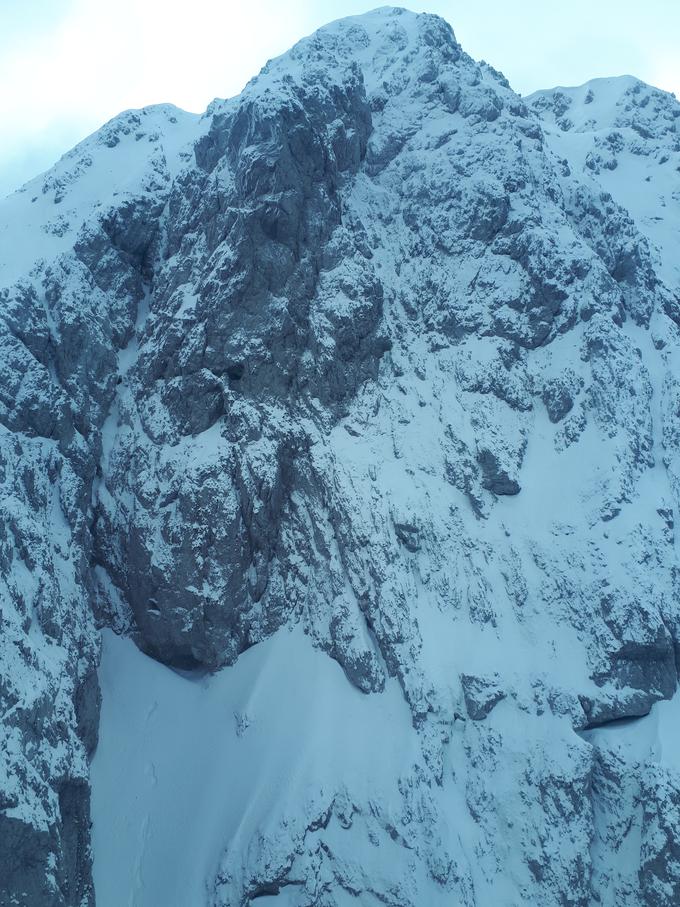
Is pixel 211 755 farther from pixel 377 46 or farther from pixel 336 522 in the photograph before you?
pixel 377 46

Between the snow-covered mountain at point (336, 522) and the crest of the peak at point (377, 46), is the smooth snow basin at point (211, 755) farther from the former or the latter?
the crest of the peak at point (377, 46)

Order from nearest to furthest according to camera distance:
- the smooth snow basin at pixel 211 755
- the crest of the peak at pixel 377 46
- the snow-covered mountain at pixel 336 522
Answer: the snow-covered mountain at pixel 336 522
the smooth snow basin at pixel 211 755
the crest of the peak at pixel 377 46

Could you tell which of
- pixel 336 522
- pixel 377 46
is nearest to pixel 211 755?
pixel 336 522

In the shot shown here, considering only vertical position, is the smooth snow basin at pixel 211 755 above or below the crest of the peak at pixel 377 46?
Result: below

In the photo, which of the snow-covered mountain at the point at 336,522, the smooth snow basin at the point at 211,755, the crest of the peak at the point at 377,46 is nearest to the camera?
the snow-covered mountain at the point at 336,522

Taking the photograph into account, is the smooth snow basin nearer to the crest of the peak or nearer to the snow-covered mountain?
the snow-covered mountain

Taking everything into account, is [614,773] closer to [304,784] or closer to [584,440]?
[304,784]

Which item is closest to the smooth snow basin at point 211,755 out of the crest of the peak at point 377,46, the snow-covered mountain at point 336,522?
the snow-covered mountain at point 336,522

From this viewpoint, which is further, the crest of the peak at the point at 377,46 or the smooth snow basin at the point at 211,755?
the crest of the peak at the point at 377,46
